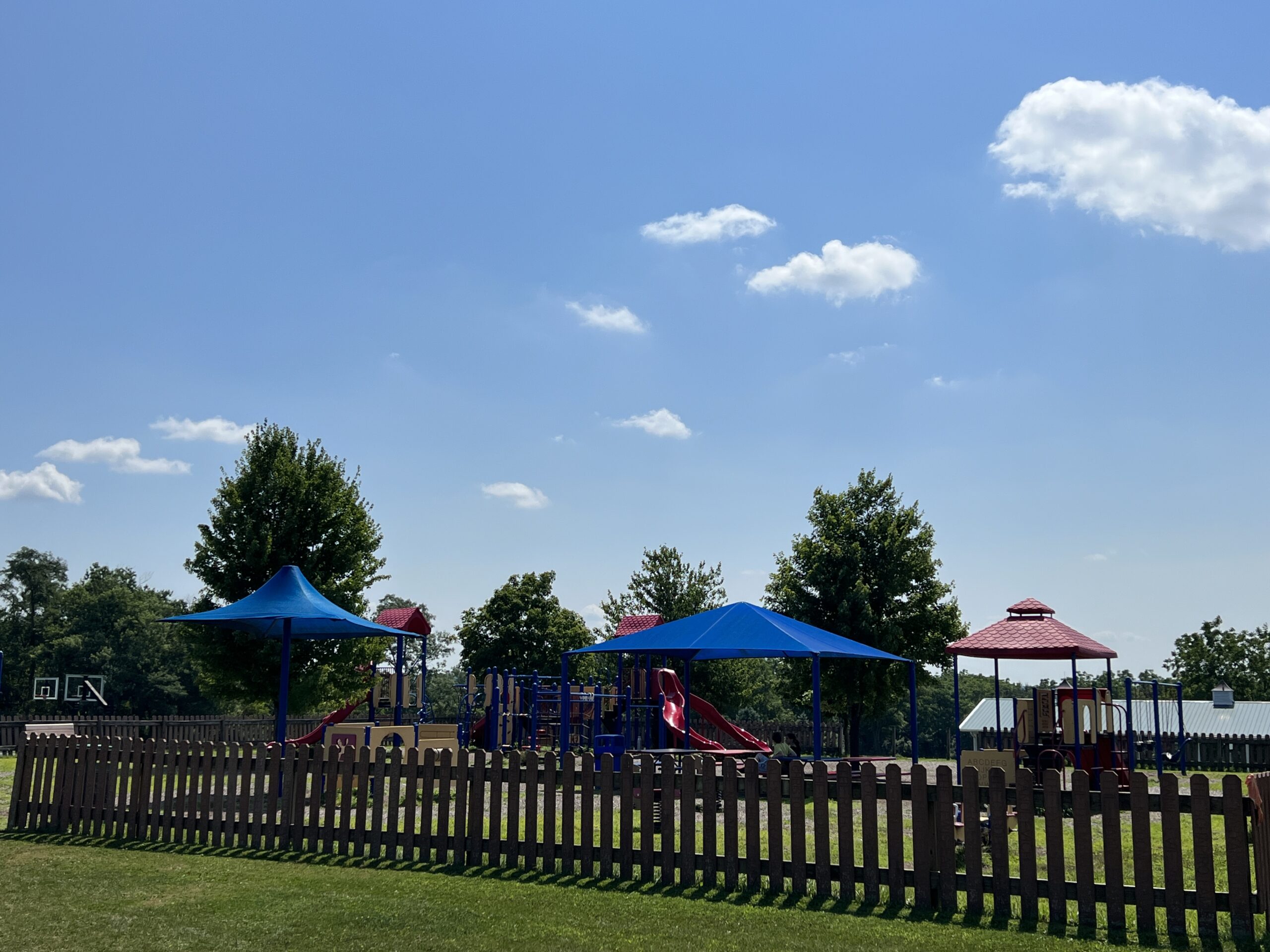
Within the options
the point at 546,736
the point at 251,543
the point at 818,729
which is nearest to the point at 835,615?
the point at 546,736

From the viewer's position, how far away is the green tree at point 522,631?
4600 cm

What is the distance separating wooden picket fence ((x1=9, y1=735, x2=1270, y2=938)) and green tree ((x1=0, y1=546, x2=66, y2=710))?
81.7 metres

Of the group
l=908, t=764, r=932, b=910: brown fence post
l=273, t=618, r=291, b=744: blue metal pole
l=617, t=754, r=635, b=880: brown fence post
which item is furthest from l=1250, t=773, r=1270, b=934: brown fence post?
l=273, t=618, r=291, b=744: blue metal pole

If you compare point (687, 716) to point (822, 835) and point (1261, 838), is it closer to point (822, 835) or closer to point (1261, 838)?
point (822, 835)

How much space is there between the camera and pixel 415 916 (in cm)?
714

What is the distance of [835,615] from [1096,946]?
911 inches

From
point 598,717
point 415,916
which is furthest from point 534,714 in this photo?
point 415,916

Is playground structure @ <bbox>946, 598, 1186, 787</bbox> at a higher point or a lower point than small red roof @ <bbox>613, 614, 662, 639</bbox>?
lower

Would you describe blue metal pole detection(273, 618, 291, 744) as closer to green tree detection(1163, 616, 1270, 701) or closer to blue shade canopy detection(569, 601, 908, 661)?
blue shade canopy detection(569, 601, 908, 661)

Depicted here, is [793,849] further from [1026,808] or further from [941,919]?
[1026,808]

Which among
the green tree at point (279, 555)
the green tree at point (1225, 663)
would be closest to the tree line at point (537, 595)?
the green tree at point (279, 555)

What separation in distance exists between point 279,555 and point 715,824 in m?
18.7

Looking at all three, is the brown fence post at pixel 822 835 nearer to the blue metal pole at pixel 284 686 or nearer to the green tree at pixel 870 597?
the blue metal pole at pixel 284 686

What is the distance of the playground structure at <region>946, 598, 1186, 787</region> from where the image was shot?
1758 centimetres
